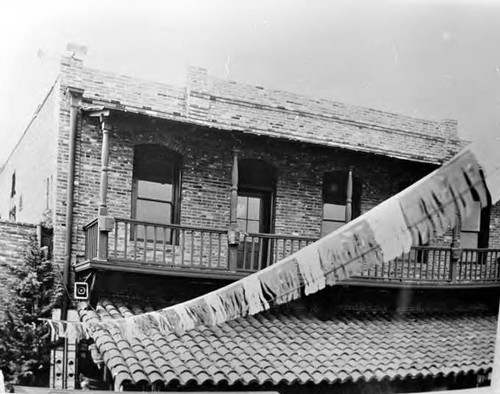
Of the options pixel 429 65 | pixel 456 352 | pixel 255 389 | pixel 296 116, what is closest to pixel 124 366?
pixel 255 389

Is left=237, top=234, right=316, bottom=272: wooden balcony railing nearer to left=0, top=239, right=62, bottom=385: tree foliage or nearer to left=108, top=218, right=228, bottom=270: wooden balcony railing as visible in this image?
left=108, top=218, right=228, bottom=270: wooden balcony railing

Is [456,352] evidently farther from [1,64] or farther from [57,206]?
[1,64]

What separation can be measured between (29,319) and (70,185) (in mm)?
317

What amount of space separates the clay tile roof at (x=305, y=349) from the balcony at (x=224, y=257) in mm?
110

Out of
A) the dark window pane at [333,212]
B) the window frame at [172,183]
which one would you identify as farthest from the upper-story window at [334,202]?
the window frame at [172,183]

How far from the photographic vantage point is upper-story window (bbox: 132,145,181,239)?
117 cm

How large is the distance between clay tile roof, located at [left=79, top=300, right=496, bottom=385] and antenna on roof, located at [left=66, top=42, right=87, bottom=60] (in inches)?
22.3

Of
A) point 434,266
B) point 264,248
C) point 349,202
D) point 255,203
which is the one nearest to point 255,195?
point 255,203

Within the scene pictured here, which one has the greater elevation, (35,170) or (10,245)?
→ (35,170)

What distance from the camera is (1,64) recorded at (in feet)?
3.67

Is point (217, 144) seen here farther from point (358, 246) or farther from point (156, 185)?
point (358, 246)

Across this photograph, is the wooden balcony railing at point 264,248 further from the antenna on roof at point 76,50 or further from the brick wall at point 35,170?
the antenna on roof at point 76,50

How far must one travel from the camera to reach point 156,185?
1.19 meters

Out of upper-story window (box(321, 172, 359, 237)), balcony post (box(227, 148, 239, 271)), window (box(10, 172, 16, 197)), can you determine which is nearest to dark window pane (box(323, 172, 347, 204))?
upper-story window (box(321, 172, 359, 237))
